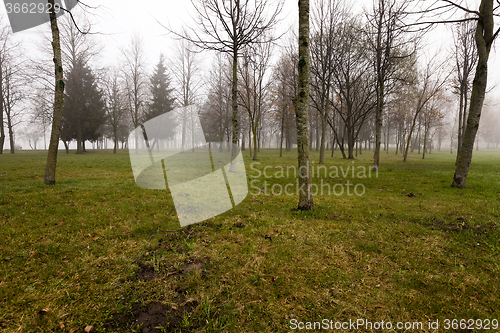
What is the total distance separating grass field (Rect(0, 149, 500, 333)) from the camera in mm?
2400

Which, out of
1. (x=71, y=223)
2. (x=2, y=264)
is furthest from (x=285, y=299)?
(x=71, y=223)

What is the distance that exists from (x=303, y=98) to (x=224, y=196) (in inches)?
169

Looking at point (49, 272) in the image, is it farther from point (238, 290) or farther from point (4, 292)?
point (238, 290)

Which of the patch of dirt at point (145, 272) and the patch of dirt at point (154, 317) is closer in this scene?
the patch of dirt at point (154, 317)

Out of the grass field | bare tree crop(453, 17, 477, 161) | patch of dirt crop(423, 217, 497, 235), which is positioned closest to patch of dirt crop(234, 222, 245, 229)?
the grass field

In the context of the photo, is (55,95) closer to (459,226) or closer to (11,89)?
(459,226)

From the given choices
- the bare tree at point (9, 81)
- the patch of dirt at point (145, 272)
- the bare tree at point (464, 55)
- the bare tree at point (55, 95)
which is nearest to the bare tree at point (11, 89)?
the bare tree at point (9, 81)

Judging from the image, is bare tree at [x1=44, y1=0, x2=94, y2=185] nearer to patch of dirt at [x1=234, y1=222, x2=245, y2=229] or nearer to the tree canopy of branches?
patch of dirt at [x1=234, y1=222, x2=245, y2=229]

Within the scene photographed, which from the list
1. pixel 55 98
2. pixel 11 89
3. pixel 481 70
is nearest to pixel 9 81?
pixel 11 89

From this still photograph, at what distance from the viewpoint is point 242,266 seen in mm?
3375

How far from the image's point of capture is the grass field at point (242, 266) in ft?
7.88

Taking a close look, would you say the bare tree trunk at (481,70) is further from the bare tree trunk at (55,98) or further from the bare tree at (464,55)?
the bare tree trunk at (55,98)

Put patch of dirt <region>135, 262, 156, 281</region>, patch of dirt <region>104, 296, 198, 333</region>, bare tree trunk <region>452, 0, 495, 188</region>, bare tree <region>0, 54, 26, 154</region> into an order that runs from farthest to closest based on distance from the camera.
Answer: bare tree <region>0, 54, 26, 154</region> < bare tree trunk <region>452, 0, 495, 188</region> < patch of dirt <region>135, 262, 156, 281</region> < patch of dirt <region>104, 296, 198, 333</region>

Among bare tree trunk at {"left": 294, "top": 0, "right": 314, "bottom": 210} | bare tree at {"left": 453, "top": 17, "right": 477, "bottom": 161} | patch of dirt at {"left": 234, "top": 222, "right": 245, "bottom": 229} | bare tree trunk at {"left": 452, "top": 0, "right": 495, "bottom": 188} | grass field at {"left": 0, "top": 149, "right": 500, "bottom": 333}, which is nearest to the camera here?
grass field at {"left": 0, "top": 149, "right": 500, "bottom": 333}
